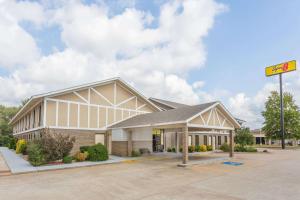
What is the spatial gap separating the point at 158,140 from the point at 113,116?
686cm

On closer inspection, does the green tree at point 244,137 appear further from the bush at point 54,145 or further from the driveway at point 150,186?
the bush at point 54,145

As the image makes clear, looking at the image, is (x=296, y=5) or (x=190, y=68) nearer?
(x=296, y=5)

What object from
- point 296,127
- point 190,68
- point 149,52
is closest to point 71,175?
point 149,52

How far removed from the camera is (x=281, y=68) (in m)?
33.6

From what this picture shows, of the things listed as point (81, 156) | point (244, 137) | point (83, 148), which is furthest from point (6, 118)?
point (244, 137)

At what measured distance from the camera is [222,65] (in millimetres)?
20641

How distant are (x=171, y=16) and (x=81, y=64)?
11.4 metres

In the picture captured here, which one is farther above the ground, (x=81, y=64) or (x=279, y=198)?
(x=81, y=64)

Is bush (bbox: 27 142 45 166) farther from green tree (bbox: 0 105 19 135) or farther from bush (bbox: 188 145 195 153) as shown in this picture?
green tree (bbox: 0 105 19 135)

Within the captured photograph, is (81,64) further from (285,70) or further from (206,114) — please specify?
(285,70)

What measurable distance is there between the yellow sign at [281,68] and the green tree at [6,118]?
51.2 meters

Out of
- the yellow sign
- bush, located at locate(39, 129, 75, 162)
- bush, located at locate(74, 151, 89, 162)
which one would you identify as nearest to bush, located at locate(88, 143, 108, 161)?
bush, located at locate(74, 151, 89, 162)

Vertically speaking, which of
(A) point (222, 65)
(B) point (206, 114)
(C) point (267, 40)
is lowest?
(B) point (206, 114)

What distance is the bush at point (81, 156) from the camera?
16.2m
